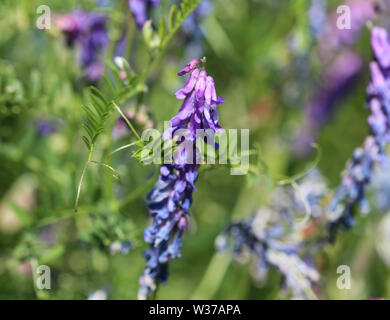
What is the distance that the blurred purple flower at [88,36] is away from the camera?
1.68m

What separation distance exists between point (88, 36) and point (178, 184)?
2.81ft

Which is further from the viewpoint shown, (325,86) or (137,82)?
(325,86)

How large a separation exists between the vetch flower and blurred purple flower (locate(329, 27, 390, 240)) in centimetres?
48

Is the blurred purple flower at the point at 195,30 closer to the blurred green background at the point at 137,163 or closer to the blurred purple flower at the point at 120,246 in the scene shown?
the blurred green background at the point at 137,163

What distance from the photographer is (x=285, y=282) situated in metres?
1.49

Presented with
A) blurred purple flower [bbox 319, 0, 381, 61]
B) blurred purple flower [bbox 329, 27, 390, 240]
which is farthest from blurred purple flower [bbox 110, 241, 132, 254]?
blurred purple flower [bbox 319, 0, 381, 61]

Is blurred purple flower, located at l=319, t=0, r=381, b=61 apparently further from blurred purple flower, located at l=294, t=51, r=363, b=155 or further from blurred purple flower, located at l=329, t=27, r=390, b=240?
blurred purple flower, located at l=329, t=27, r=390, b=240

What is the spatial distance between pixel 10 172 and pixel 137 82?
73 cm

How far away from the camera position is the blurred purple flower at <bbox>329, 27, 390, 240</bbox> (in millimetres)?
1323

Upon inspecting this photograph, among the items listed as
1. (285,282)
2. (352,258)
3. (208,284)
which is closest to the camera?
(285,282)

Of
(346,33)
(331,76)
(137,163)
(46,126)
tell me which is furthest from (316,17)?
(46,126)
